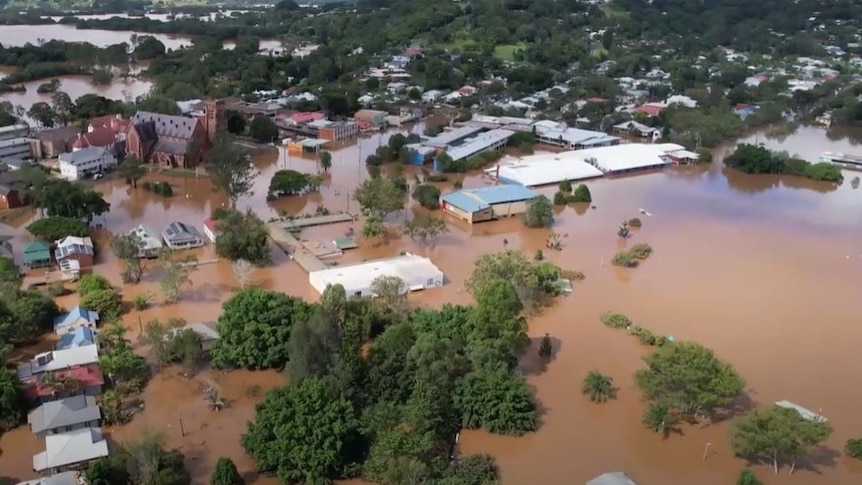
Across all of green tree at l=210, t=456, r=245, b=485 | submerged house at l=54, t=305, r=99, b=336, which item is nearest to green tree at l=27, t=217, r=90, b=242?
submerged house at l=54, t=305, r=99, b=336

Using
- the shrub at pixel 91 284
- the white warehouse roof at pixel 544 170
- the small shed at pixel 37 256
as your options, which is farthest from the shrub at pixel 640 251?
the small shed at pixel 37 256

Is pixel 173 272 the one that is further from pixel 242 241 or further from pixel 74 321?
pixel 74 321

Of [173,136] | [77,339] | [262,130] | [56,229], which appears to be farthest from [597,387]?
[262,130]

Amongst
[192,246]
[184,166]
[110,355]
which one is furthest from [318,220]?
[110,355]

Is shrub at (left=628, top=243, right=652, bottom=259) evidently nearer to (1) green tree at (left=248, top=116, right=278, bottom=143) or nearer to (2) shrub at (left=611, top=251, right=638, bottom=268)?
(2) shrub at (left=611, top=251, right=638, bottom=268)

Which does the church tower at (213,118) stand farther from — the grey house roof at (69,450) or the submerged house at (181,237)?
the grey house roof at (69,450)
